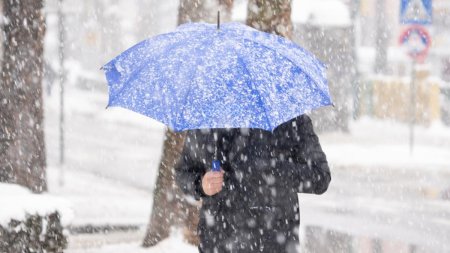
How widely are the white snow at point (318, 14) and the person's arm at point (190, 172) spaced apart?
17069 millimetres

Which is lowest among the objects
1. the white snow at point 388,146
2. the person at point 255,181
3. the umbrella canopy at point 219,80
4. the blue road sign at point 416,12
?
the white snow at point 388,146

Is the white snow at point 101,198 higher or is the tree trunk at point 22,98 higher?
Result: the tree trunk at point 22,98

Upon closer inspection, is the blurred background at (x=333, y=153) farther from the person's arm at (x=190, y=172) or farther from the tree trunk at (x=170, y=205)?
the person's arm at (x=190, y=172)

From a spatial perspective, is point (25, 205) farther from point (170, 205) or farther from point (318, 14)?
point (318, 14)

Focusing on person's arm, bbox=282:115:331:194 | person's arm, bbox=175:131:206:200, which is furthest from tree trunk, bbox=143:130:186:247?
person's arm, bbox=282:115:331:194

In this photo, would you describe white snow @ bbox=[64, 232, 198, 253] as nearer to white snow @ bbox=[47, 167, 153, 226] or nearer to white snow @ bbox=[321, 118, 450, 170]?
white snow @ bbox=[47, 167, 153, 226]

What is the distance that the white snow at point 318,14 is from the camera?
21.6 metres

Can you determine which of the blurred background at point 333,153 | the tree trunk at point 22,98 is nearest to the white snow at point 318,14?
the blurred background at point 333,153

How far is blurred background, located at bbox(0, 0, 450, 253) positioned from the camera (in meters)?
9.62

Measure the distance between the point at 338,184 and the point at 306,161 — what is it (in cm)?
1045

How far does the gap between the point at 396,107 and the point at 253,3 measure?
20.1 meters

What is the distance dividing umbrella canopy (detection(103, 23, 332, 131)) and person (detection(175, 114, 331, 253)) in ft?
0.54

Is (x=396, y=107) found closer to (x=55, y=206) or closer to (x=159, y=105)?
(x=55, y=206)

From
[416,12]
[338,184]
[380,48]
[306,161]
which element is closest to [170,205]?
[306,161]
